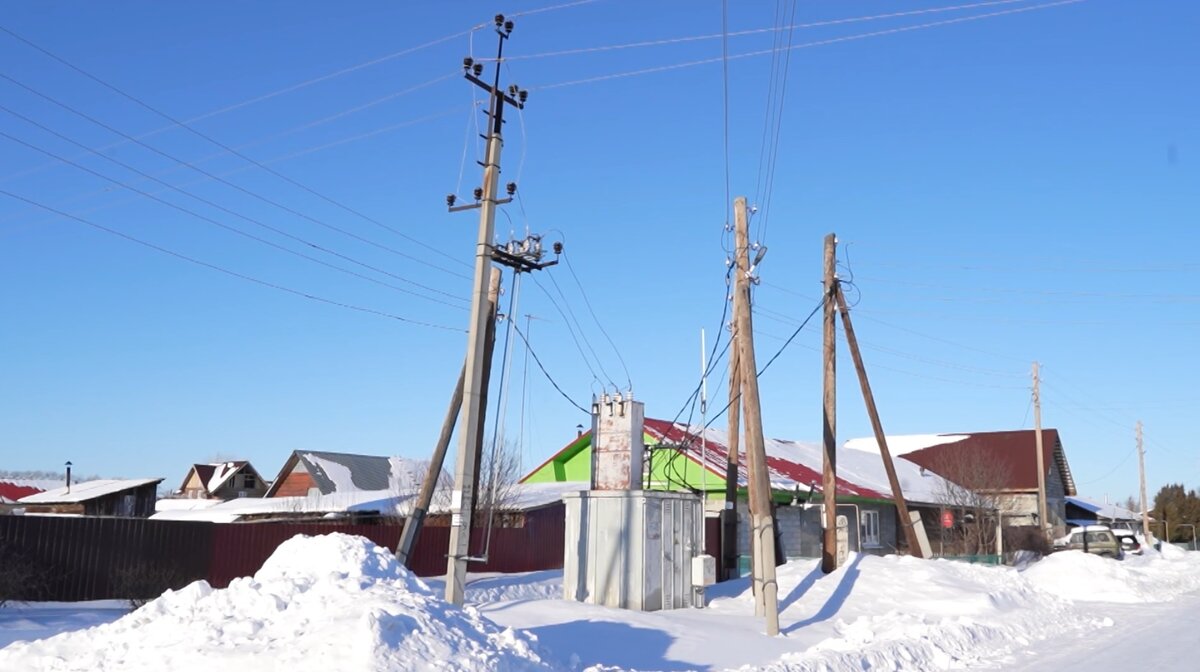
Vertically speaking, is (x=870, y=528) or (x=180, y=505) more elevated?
(x=870, y=528)

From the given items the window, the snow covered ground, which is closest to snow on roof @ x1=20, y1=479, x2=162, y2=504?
the snow covered ground

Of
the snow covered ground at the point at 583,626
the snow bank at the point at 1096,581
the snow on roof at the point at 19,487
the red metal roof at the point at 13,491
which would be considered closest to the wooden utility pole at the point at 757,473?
the snow covered ground at the point at 583,626

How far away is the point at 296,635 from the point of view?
9.19 m

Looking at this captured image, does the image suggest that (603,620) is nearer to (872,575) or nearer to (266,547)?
(872,575)

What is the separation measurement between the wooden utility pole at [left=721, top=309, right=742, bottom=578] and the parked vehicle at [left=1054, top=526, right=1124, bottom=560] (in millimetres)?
27117

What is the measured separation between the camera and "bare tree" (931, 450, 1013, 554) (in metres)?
40.8

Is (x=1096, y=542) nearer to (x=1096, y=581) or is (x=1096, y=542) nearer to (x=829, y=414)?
(x=1096, y=581)

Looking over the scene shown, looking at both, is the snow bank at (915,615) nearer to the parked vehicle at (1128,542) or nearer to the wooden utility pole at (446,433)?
the wooden utility pole at (446,433)

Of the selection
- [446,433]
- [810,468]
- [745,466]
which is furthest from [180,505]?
[446,433]

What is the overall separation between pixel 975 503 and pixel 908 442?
24.1 meters

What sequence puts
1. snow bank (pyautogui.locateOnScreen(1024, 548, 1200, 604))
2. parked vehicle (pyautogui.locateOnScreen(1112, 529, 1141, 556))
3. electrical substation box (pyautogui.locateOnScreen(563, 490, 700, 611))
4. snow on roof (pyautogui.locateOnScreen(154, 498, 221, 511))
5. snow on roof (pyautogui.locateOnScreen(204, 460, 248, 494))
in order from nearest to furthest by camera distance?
electrical substation box (pyautogui.locateOnScreen(563, 490, 700, 611)) → snow bank (pyautogui.locateOnScreen(1024, 548, 1200, 604)) → parked vehicle (pyautogui.locateOnScreen(1112, 529, 1141, 556)) → snow on roof (pyautogui.locateOnScreen(154, 498, 221, 511)) → snow on roof (pyautogui.locateOnScreen(204, 460, 248, 494))

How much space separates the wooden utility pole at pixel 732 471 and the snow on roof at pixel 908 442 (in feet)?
129

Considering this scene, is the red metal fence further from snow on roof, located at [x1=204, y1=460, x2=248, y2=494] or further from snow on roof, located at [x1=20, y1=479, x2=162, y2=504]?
snow on roof, located at [x1=204, y1=460, x2=248, y2=494]

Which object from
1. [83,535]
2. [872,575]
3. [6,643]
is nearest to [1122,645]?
[872,575]
